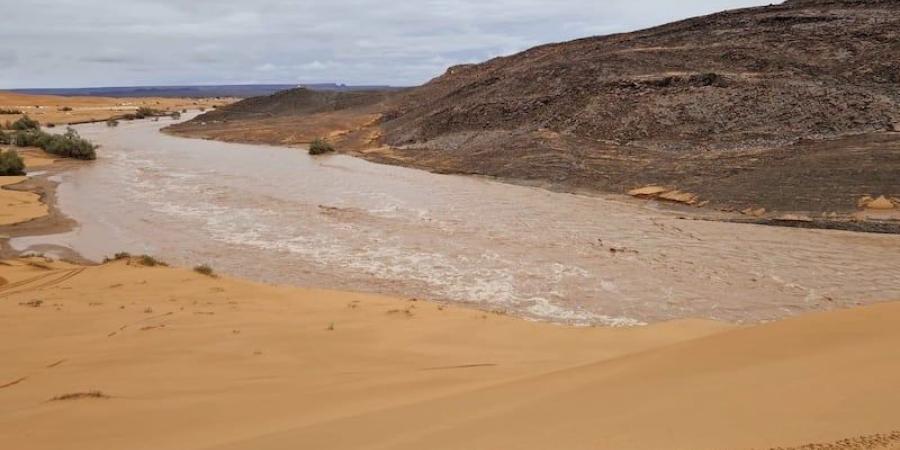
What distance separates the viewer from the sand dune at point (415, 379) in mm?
3195

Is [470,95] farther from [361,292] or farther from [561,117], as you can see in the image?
[361,292]

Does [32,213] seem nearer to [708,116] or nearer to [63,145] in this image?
[63,145]

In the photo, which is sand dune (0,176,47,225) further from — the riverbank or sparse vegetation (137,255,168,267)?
sparse vegetation (137,255,168,267)

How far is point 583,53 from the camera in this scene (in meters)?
30.3

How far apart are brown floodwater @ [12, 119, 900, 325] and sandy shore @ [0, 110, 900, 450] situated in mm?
1391

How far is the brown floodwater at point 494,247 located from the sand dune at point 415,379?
5.13 feet

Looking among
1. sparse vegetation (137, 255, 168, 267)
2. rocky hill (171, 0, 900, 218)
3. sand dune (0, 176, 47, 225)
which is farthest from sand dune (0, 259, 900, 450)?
rocky hill (171, 0, 900, 218)

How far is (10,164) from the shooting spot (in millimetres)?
20484

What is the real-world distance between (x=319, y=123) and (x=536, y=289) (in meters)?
32.1

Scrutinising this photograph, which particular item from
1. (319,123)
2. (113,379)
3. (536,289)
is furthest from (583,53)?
(113,379)

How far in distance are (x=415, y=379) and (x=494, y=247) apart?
6756 mm

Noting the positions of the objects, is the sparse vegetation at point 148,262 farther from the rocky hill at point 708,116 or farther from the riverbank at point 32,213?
the rocky hill at point 708,116

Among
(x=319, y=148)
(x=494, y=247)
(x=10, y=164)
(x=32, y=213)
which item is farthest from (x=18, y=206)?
(x=319, y=148)

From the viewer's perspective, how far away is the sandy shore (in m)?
3.17
